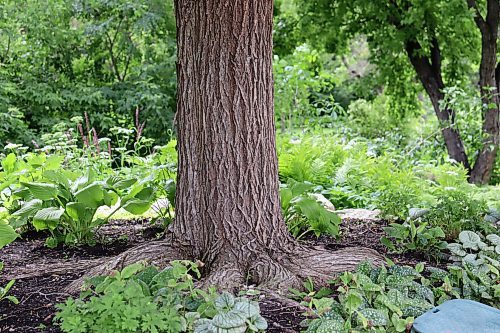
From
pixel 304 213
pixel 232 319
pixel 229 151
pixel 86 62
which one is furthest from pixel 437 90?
pixel 86 62

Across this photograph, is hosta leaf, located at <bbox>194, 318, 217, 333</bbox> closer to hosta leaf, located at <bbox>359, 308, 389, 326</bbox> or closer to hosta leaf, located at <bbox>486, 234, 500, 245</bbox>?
hosta leaf, located at <bbox>359, 308, 389, 326</bbox>

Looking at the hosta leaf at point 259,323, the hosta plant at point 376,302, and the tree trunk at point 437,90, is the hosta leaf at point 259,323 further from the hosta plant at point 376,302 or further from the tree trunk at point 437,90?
the tree trunk at point 437,90

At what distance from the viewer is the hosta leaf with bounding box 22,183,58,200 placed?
3.24 meters

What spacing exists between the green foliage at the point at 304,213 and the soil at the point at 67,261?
97 mm

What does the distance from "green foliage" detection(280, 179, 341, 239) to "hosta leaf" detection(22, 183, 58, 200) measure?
53.1 inches

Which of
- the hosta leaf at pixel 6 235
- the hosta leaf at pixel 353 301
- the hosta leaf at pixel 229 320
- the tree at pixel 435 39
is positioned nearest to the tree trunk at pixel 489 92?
the tree at pixel 435 39

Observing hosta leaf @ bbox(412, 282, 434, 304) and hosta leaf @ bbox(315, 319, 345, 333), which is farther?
hosta leaf @ bbox(412, 282, 434, 304)

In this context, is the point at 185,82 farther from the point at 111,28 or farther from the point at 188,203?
the point at 111,28

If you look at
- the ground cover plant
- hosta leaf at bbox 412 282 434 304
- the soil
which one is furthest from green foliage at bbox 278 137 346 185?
hosta leaf at bbox 412 282 434 304

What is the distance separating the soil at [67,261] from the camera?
227cm

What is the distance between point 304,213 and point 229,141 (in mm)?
735

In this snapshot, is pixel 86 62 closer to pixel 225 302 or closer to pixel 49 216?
pixel 49 216

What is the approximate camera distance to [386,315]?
85.9 inches

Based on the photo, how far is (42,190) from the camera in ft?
10.8
